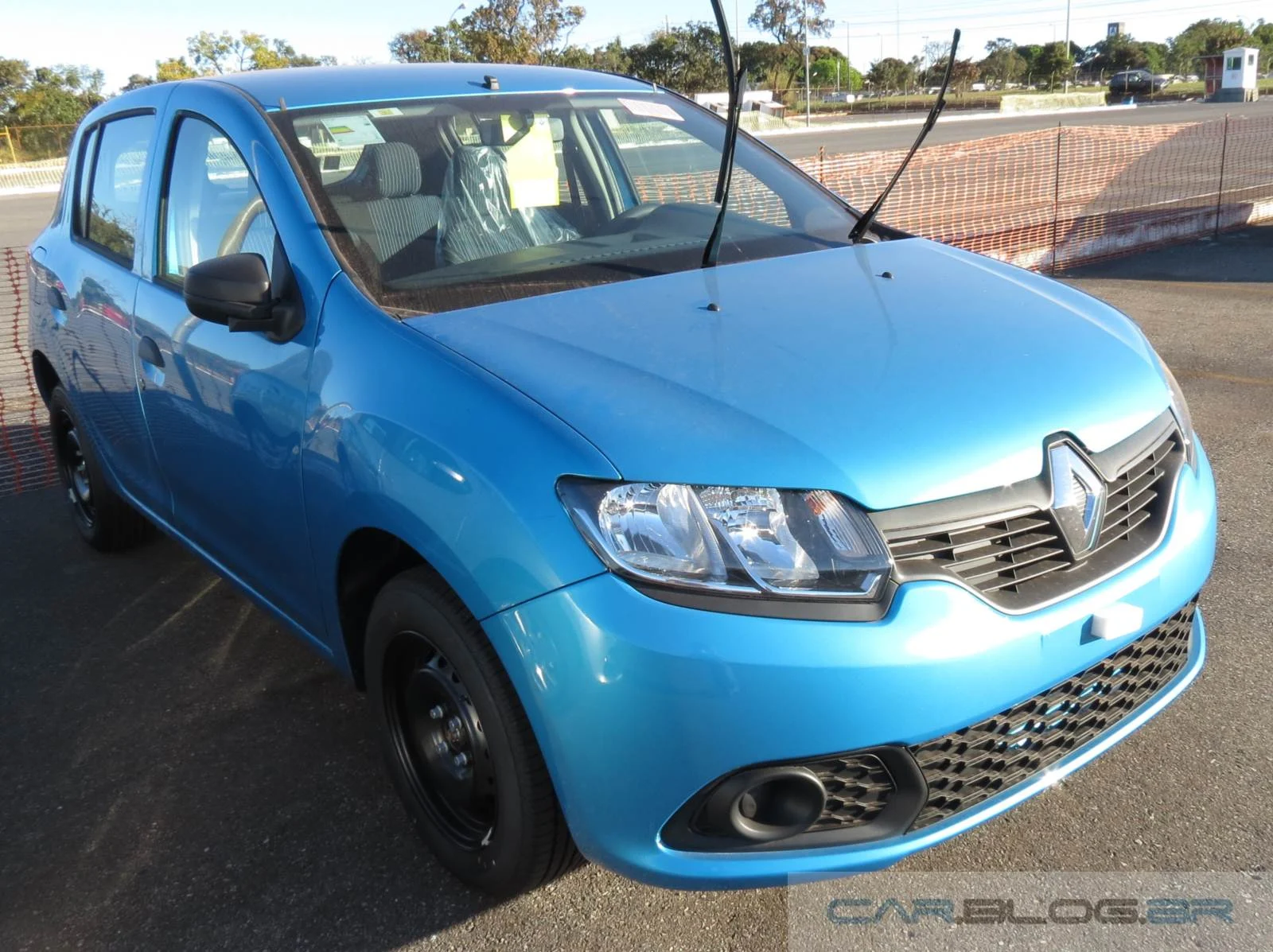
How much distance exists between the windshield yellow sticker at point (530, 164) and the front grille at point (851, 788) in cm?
184

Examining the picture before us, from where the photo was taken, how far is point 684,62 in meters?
63.2

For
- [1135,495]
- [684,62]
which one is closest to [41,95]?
[684,62]

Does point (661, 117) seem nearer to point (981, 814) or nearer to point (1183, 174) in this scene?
point (981, 814)

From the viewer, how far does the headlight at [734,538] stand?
74.0 inches

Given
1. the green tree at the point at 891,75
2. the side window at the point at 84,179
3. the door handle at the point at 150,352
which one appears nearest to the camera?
the door handle at the point at 150,352

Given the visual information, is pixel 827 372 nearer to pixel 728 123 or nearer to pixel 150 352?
pixel 728 123

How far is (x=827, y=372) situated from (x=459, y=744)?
1.12 meters

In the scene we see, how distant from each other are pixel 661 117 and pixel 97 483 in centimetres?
271

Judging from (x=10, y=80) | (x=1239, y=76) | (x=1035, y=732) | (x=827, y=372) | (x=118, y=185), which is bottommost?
(x=1035, y=732)

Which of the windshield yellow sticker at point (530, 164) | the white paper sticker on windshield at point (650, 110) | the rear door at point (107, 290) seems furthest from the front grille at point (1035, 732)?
the rear door at point (107, 290)

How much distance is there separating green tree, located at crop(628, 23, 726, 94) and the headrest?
57217 mm

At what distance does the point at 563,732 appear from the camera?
192 cm

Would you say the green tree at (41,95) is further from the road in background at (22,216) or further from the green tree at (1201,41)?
the green tree at (1201,41)

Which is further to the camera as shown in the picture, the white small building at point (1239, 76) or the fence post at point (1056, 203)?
the white small building at point (1239, 76)
